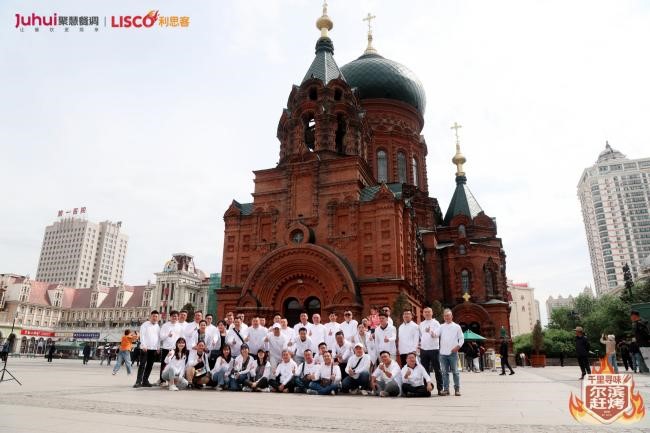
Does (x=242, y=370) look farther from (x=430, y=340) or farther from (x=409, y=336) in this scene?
(x=430, y=340)

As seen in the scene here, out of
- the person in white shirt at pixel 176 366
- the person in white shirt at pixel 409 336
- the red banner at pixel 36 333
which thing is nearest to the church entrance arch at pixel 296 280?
the person in white shirt at pixel 409 336

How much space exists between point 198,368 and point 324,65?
24.6 m

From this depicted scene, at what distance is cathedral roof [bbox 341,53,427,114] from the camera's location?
38.9m

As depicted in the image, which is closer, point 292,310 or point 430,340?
point 430,340

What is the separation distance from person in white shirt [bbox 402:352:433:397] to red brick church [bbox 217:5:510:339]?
13.4m

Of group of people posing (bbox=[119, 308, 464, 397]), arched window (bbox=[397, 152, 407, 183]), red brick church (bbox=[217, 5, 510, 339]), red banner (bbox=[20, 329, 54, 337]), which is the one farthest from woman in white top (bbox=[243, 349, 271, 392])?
red banner (bbox=[20, 329, 54, 337])

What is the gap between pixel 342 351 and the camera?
12.0 m

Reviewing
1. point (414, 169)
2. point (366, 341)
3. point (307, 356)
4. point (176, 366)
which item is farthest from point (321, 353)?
point (414, 169)

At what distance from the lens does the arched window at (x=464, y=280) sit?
37181 millimetres

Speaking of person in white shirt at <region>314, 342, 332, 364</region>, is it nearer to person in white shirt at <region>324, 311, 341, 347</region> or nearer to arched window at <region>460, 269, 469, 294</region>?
person in white shirt at <region>324, 311, 341, 347</region>

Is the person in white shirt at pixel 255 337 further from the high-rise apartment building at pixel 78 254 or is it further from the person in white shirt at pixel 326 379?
the high-rise apartment building at pixel 78 254

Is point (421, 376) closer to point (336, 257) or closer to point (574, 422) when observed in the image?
point (574, 422)

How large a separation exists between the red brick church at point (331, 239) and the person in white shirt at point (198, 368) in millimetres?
12705

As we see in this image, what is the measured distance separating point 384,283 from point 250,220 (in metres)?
9.58
